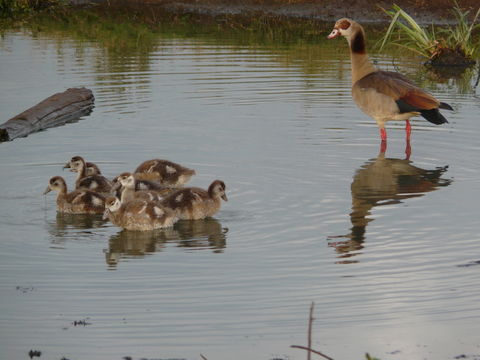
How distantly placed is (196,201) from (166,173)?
5.06 feet

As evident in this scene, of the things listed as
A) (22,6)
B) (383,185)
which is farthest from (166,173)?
(22,6)

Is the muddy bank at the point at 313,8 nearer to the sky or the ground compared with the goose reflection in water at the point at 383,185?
nearer to the sky

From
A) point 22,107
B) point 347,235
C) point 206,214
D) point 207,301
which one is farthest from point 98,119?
point 207,301

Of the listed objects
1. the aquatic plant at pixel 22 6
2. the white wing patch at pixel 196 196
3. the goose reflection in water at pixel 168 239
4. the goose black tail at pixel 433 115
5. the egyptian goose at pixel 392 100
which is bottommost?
the goose reflection in water at pixel 168 239

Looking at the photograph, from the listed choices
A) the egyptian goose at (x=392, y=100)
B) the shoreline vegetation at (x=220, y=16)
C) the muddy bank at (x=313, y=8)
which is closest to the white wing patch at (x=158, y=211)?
the egyptian goose at (x=392, y=100)

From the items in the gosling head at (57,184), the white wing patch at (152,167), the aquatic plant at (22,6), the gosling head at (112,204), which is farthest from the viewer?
the aquatic plant at (22,6)

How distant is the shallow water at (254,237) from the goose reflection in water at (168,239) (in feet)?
0.12

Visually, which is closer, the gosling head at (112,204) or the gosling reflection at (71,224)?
the gosling reflection at (71,224)

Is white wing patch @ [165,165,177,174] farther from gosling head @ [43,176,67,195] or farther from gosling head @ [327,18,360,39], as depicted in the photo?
gosling head @ [327,18,360,39]

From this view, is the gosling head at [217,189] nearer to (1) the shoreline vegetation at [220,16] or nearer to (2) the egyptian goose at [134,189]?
(2) the egyptian goose at [134,189]

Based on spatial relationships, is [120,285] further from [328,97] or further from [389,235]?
[328,97]

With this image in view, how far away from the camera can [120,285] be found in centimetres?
1021

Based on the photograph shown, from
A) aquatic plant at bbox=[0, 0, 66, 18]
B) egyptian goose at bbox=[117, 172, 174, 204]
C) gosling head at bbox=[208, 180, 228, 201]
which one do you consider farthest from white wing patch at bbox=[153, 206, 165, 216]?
aquatic plant at bbox=[0, 0, 66, 18]

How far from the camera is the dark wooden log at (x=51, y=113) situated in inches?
679
